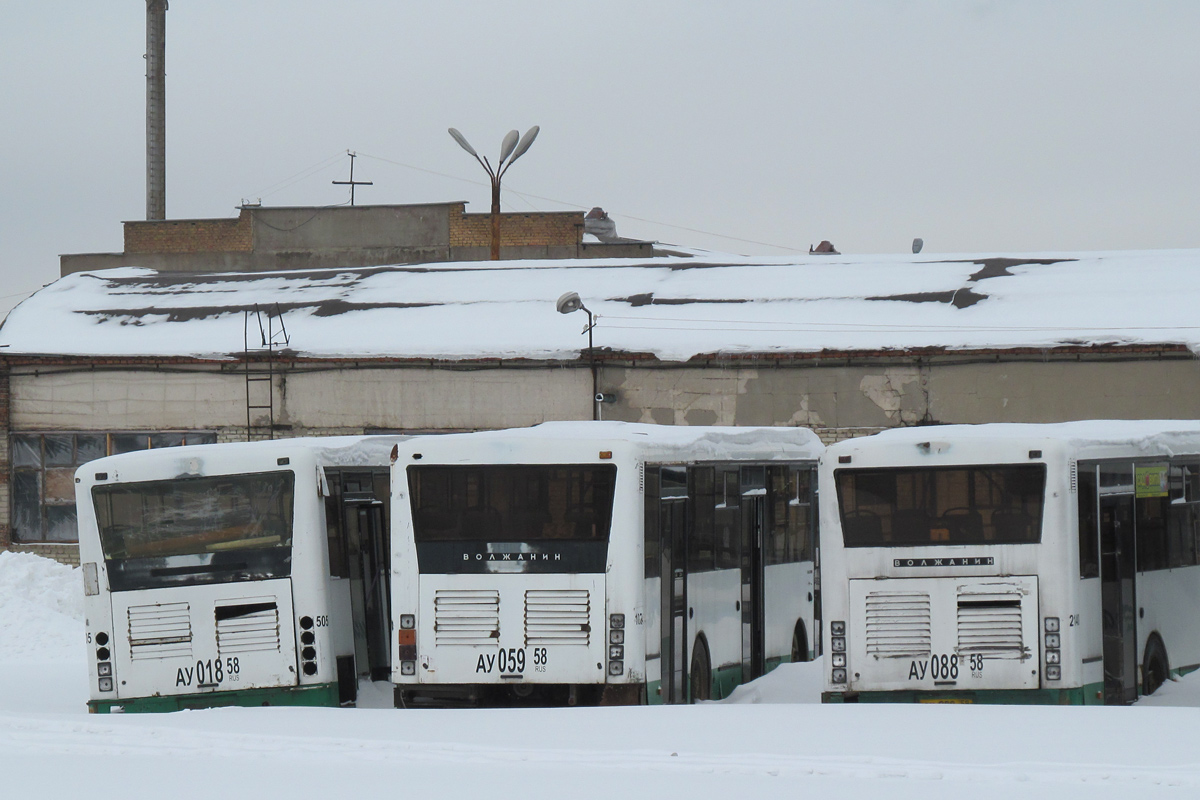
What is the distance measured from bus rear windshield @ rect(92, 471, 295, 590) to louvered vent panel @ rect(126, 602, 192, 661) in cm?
23

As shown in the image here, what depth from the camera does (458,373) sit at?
1200 inches

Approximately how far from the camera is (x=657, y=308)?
32.9 meters

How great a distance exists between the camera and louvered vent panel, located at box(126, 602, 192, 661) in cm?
1431

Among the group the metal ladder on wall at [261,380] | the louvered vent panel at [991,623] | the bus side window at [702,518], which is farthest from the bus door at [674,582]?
the metal ladder on wall at [261,380]

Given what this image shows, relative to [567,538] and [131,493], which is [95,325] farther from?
[567,538]

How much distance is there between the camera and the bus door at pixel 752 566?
16.2 m

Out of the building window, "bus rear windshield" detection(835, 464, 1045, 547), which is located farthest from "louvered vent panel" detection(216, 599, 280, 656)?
the building window

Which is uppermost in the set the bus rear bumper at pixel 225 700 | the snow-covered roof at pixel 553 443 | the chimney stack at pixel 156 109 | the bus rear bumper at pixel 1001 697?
the chimney stack at pixel 156 109

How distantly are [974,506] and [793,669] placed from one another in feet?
15.6

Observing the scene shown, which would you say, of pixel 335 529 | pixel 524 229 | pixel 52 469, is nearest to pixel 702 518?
pixel 335 529

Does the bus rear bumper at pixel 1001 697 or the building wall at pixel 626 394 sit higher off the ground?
the building wall at pixel 626 394

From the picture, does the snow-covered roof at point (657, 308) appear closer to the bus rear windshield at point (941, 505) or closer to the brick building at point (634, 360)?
the brick building at point (634, 360)

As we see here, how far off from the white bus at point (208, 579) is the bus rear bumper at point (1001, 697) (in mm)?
4844

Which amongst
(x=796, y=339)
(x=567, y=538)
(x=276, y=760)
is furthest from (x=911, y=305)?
(x=276, y=760)
